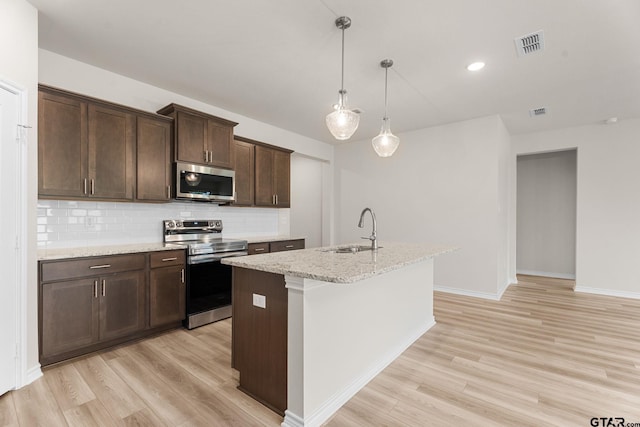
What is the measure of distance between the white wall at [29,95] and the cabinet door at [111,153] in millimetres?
566

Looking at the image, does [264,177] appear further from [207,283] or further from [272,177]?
[207,283]

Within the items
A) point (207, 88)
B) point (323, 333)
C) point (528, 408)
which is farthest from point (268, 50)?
point (528, 408)

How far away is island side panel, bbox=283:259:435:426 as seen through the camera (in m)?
1.73

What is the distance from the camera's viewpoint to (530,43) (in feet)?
8.45

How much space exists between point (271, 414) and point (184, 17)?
2.87 meters

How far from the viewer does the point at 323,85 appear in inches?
136

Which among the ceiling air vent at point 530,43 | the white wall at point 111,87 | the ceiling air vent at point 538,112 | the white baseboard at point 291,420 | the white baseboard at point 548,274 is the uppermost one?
the ceiling air vent at point 530,43

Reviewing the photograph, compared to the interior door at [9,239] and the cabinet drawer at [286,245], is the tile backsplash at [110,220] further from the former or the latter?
the interior door at [9,239]

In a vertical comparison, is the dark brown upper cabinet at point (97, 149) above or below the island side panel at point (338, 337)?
above

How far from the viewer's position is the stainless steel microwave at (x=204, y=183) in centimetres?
Answer: 338

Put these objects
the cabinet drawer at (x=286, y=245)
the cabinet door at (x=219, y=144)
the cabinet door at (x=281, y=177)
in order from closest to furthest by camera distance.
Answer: the cabinet door at (x=219, y=144) → the cabinet drawer at (x=286, y=245) → the cabinet door at (x=281, y=177)

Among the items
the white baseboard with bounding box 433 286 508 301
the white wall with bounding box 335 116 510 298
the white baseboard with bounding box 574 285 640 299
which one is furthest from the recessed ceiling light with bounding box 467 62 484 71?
the white baseboard with bounding box 574 285 640 299

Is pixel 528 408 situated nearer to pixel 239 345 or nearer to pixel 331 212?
pixel 239 345

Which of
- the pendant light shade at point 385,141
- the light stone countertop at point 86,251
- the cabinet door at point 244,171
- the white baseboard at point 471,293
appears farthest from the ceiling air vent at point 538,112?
the light stone countertop at point 86,251
